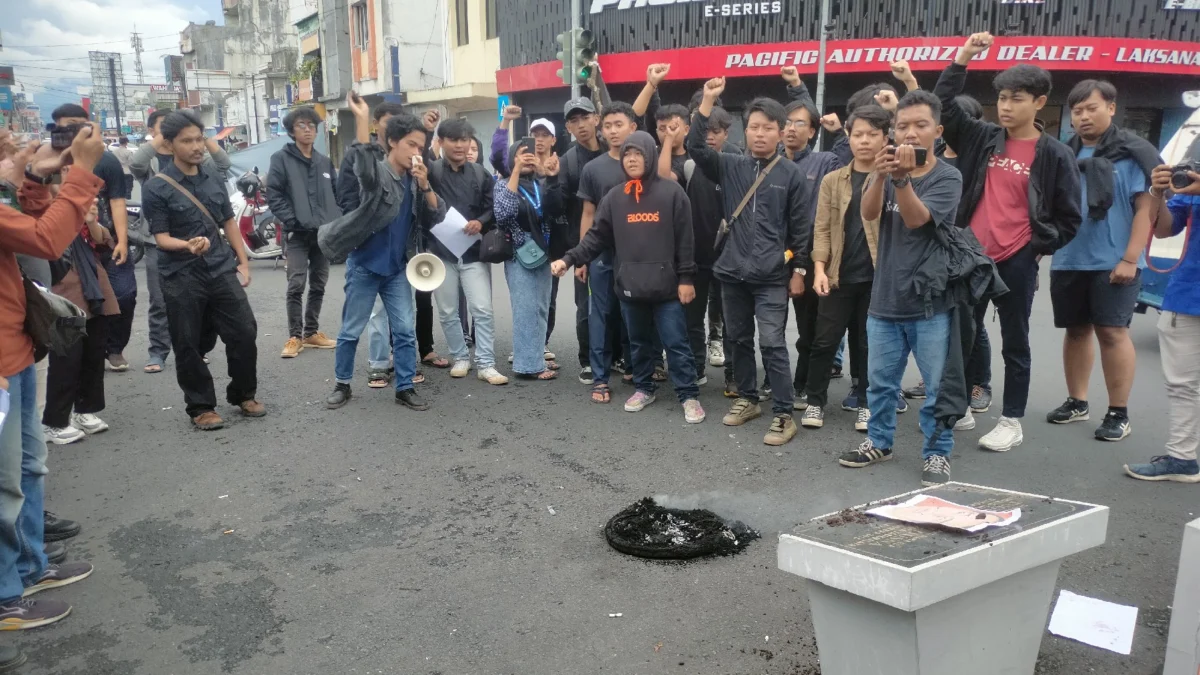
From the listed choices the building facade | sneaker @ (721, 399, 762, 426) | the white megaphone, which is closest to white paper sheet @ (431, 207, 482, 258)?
the white megaphone

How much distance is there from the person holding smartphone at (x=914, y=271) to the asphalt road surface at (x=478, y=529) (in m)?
0.42

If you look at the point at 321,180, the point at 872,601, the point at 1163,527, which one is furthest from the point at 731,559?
the point at 321,180

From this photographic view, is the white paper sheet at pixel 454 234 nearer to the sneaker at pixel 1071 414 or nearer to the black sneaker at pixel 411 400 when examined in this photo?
the black sneaker at pixel 411 400

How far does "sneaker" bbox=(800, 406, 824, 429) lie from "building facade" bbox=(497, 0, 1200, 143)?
10.9 metres

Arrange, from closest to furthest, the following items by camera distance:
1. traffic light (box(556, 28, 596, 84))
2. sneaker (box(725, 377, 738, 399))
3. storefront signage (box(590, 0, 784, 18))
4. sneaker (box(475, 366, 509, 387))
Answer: sneaker (box(725, 377, 738, 399)) < sneaker (box(475, 366, 509, 387)) < traffic light (box(556, 28, 596, 84)) < storefront signage (box(590, 0, 784, 18))

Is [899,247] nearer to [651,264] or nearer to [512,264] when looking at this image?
[651,264]

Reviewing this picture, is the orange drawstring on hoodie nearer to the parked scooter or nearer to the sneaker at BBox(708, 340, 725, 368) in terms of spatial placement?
the sneaker at BBox(708, 340, 725, 368)

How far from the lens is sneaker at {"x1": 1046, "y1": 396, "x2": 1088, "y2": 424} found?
5.57m

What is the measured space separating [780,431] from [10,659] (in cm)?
398

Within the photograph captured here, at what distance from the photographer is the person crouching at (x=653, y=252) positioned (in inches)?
223

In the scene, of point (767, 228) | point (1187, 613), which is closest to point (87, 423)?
point (767, 228)

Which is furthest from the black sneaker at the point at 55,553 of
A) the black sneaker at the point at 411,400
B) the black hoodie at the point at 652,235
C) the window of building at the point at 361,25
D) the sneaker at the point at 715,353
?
the window of building at the point at 361,25

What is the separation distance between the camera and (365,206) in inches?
231

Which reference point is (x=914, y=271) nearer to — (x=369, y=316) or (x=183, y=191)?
(x=369, y=316)
